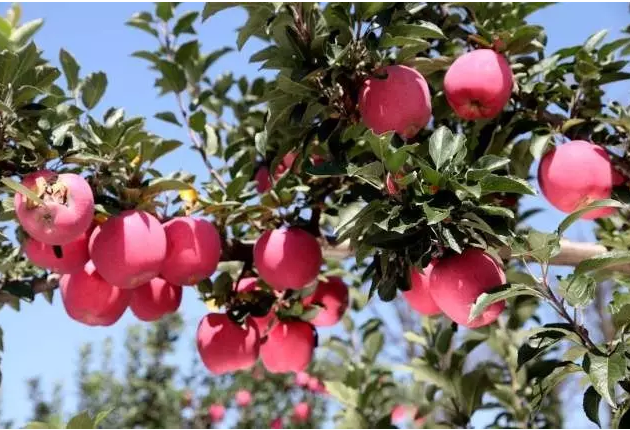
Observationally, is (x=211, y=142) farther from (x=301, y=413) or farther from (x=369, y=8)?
(x=301, y=413)

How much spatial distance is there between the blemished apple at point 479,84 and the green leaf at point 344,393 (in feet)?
3.80

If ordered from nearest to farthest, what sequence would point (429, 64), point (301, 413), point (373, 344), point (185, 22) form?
1. point (429, 64)
2. point (185, 22)
3. point (373, 344)
4. point (301, 413)

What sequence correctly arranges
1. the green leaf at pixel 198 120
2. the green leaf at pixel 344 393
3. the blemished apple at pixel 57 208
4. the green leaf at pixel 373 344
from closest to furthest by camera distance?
the blemished apple at pixel 57 208 → the green leaf at pixel 198 120 → the green leaf at pixel 344 393 → the green leaf at pixel 373 344

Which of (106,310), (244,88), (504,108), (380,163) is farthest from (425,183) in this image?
(244,88)

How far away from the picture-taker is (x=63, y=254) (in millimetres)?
1545

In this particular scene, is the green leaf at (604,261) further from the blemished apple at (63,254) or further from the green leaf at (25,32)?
the green leaf at (25,32)

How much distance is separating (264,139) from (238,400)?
318 cm

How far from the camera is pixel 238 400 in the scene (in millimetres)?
4562

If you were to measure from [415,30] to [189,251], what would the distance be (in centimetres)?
62

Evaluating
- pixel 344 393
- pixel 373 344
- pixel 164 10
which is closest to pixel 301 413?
pixel 373 344

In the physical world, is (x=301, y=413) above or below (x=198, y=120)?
below

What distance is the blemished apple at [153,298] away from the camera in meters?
1.67

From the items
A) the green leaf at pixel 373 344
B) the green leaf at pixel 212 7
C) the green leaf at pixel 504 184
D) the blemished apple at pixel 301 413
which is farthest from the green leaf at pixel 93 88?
the blemished apple at pixel 301 413

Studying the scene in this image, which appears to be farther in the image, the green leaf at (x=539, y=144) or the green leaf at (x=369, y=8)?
the green leaf at (x=539, y=144)
